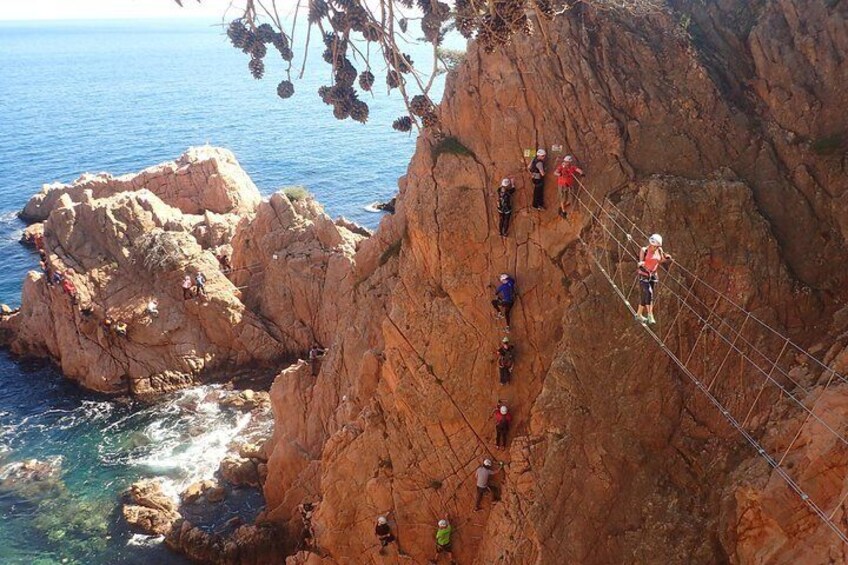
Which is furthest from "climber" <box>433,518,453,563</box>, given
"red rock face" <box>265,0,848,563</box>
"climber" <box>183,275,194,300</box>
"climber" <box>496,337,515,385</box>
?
"climber" <box>183,275,194,300</box>

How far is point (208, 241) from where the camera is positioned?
39.7 meters

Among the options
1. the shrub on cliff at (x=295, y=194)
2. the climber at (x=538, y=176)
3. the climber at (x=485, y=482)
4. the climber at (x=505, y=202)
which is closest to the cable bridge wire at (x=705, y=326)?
the climber at (x=538, y=176)

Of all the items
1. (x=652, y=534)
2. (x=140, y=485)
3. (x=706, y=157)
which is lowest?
(x=140, y=485)

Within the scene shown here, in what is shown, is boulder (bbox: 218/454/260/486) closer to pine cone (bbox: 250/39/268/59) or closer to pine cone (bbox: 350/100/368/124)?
pine cone (bbox: 350/100/368/124)

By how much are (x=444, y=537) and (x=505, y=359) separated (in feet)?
15.8

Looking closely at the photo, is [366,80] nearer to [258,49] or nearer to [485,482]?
[258,49]

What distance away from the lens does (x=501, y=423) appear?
16.2 meters

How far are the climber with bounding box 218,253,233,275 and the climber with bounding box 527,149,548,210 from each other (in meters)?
23.6

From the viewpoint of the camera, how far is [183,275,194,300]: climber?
109 feet

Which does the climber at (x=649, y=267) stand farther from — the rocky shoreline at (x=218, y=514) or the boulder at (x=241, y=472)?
the boulder at (x=241, y=472)

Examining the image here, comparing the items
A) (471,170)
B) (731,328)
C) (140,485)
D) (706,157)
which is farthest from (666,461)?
(140,485)

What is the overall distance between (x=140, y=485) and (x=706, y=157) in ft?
75.6

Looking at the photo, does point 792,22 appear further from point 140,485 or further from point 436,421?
point 140,485

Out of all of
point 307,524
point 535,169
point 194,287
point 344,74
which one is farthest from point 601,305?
point 194,287
